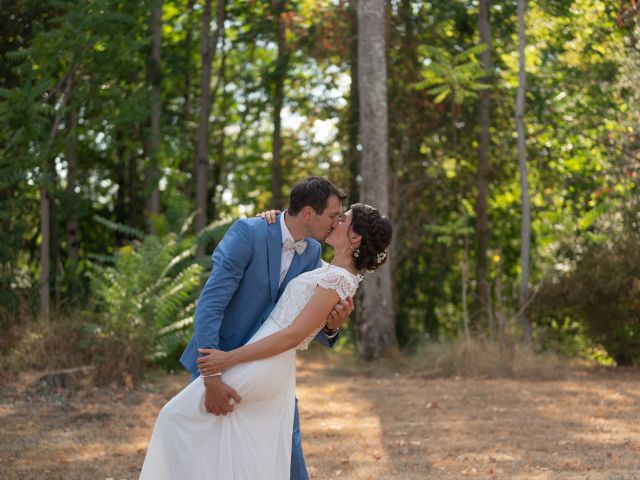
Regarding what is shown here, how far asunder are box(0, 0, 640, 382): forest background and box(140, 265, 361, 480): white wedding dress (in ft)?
22.7

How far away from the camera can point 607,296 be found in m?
13.1

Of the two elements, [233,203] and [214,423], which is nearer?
[214,423]

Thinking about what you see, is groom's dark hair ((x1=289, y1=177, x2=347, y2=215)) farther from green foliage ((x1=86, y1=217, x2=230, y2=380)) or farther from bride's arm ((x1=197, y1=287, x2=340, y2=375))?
green foliage ((x1=86, y1=217, x2=230, y2=380))

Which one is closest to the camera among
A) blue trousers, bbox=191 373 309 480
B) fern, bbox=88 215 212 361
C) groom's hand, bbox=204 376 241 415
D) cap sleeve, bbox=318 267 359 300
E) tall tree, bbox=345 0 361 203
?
groom's hand, bbox=204 376 241 415

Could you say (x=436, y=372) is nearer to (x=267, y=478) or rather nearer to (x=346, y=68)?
(x=346, y=68)

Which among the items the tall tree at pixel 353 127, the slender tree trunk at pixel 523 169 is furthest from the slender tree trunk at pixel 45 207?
the slender tree trunk at pixel 523 169

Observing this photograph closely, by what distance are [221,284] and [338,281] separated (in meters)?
0.53

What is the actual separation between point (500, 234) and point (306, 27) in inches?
233

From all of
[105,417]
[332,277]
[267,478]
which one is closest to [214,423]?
[267,478]

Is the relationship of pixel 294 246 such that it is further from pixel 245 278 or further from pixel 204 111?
pixel 204 111

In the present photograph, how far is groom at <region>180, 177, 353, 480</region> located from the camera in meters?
4.53

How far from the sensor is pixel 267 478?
4445 millimetres

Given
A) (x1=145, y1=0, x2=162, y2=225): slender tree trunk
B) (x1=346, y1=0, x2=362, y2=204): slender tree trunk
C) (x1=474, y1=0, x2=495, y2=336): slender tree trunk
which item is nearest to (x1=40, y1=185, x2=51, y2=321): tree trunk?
(x1=145, y1=0, x2=162, y2=225): slender tree trunk

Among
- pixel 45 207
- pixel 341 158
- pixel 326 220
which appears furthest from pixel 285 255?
pixel 341 158
